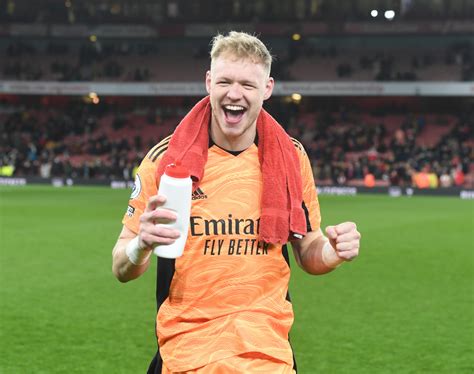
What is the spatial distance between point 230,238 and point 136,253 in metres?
0.43

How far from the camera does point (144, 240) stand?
286cm

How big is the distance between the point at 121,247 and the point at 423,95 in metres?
42.4

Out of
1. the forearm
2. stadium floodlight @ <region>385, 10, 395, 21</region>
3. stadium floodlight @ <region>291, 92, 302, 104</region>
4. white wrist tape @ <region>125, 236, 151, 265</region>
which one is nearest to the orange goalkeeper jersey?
the forearm

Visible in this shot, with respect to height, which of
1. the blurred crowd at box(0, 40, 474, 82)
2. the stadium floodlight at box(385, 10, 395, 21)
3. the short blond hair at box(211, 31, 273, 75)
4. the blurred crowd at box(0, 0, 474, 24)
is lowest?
the short blond hair at box(211, 31, 273, 75)

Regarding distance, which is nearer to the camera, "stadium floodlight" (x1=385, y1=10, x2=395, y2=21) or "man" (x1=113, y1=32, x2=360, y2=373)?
"man" (x1=113, y1=32, x2=360, y2=373)

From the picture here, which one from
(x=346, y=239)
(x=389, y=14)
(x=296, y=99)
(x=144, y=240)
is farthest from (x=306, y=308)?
(x=389, y=14)

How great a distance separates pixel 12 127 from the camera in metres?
48.2

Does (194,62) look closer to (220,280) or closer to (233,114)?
(233,114)

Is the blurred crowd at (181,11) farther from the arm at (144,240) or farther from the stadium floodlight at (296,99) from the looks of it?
the arm at (144,240)

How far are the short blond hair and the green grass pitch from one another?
405 centimetres

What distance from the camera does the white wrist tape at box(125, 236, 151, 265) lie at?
3084 mm

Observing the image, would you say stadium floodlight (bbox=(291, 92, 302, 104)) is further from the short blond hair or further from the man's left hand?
the man's left hand

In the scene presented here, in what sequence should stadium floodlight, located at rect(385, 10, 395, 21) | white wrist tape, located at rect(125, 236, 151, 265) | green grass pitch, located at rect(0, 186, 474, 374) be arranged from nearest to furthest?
1. white wrist tape, located at rect(125, 236, 151, 265)
2. green grass pitch, located at rect(0, 186, 474, 374)
3. stadium floodlight, located at rect(385, 10, 395, 21)

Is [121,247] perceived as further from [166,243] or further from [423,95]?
[423,95]
